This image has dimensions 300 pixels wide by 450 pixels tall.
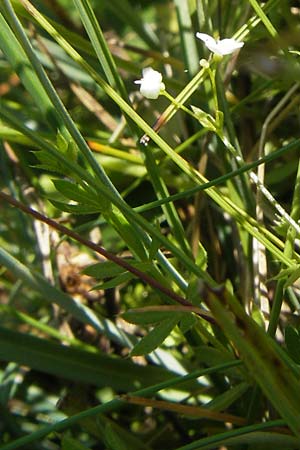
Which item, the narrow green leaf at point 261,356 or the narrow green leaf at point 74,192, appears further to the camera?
the narrow green leaf at point 74,192

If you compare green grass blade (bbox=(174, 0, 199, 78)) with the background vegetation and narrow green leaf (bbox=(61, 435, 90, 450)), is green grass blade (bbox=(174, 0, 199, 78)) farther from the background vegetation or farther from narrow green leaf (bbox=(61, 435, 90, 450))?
narrow green leaf (bbox=(61, 435, 90, 450))

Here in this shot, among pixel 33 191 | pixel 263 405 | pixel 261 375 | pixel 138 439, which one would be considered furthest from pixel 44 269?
pixel 261 375

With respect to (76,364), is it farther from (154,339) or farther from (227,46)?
(227,46)

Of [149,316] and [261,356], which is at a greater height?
[149,316]

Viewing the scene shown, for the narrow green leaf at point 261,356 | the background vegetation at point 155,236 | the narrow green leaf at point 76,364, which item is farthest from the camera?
the narrow green leaf at point 76,364

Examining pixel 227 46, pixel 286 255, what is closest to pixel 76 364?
pixel 286 255

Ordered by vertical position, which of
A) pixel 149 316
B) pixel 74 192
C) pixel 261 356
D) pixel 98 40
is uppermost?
pixel 98 40

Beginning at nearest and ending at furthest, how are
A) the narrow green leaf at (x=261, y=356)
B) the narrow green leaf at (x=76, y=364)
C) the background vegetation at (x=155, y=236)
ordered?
the narrow green leaf at (x=261, y=356)
the background vegetation at (x=155, y=236)
the narrow green leaf at (x=76, y=364)

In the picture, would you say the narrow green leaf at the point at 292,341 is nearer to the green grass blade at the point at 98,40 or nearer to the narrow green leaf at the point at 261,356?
the narrow green leaf at the point at 261,356

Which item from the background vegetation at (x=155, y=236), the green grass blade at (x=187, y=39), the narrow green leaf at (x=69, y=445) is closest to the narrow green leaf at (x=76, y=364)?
the background vegetation at (x=155, y=236)
